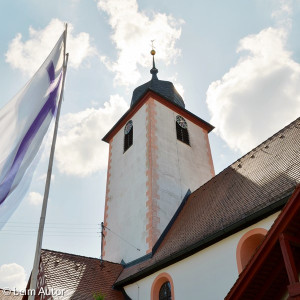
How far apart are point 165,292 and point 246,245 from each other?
138 inches

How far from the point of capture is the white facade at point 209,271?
27.0 feet

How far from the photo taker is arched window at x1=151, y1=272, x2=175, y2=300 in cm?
1021

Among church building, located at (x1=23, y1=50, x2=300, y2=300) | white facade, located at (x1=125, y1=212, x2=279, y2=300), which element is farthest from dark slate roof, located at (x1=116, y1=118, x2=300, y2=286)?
white facade, located at (x1=125, y1=212, x2=279, y2=300)

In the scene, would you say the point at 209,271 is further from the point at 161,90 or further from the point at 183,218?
the point at 161,90

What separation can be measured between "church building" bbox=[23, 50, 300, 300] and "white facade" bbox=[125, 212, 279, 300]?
3 cm

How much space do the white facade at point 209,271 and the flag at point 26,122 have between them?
17.2 ft

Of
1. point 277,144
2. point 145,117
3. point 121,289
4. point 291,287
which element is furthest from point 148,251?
point 291,287

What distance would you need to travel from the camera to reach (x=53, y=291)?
10.6 meters

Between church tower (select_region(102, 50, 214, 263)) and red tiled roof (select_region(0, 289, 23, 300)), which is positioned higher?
church tower (select_region(102, 50, 214, 263))

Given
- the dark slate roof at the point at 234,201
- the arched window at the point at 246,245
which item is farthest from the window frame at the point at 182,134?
the arched window at the point at 246,245

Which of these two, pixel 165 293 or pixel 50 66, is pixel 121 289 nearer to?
pixel 165 293

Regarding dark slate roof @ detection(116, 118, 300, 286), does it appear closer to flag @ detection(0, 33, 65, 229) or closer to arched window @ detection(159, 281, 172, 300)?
arched window @ detection(159, 281, 172, 300)

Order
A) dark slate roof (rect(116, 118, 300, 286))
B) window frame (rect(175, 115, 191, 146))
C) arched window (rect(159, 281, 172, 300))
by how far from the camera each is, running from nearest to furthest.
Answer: dark slate roof (rect(116, 118, 300, 286)) < arched window (rect(159, 281, 172, 300)) < window frame (rect(175, 115, 191, 146))

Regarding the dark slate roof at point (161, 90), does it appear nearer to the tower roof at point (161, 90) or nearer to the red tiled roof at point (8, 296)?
the tower roof at point (161, 90)
